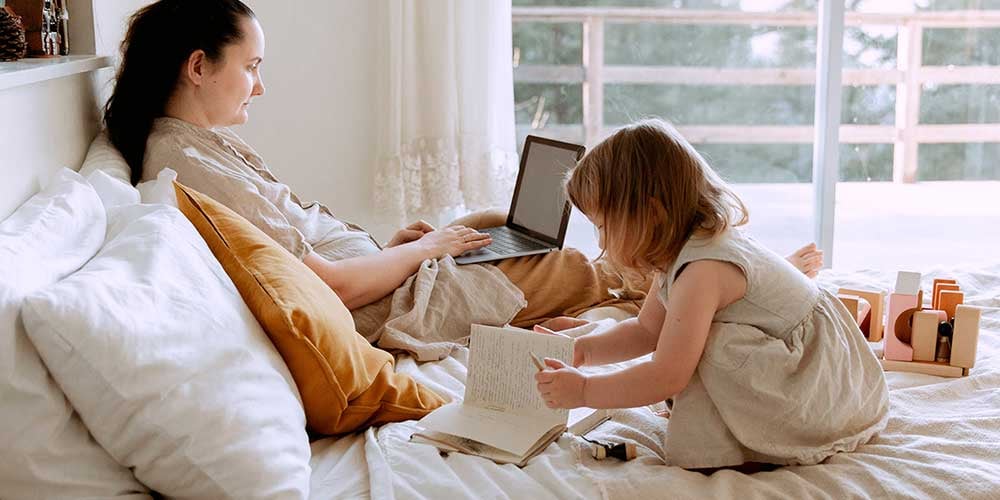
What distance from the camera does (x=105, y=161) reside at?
1994mm

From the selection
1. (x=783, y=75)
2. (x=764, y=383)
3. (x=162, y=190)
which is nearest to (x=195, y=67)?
(x=162, y=190)

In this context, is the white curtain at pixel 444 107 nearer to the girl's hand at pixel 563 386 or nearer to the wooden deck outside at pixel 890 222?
the wooden deck outside at pixel 890 222

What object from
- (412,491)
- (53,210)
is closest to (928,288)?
(412,491)

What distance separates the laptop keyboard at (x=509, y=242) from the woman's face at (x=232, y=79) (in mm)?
652

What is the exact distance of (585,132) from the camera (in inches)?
154

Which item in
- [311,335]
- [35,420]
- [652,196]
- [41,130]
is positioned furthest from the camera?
[41,130]

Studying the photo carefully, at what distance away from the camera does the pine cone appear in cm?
167

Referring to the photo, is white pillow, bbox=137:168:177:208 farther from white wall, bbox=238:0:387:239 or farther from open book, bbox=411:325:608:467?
white wall, bbox=238:0:387:239

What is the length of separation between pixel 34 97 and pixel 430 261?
0.89m

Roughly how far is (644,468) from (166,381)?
69cm

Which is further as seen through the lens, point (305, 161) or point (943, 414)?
point (305, 161)

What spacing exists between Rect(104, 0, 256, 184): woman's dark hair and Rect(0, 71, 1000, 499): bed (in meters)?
0.38

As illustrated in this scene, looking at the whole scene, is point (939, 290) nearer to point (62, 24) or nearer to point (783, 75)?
point (62, 24)

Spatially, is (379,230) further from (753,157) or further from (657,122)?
(657,122)
